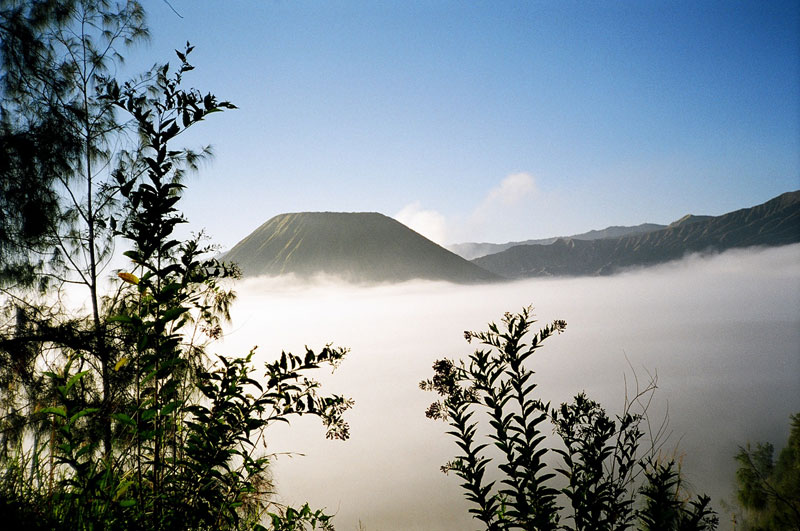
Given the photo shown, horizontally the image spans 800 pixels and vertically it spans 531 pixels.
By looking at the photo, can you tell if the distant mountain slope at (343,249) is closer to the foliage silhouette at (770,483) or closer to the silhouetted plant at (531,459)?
the foliage silhouette at (770,483)

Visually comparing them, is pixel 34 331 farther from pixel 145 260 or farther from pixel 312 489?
pixel 312 489

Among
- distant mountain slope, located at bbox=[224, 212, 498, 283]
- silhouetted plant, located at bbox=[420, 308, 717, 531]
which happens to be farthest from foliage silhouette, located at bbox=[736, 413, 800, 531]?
distant mountain slope, located at bbox=[224, 212, 498, 283]

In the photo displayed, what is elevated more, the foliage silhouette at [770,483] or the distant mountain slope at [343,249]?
the distant mountain slope at [343,249]

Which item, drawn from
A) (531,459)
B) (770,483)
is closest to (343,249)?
(770,483)

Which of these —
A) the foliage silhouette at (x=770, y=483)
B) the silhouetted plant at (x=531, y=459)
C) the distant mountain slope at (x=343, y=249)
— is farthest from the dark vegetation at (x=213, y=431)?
the distant mountain slope at (x=343, y=249)

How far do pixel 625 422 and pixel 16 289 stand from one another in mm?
8911

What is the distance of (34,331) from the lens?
6.40 meters

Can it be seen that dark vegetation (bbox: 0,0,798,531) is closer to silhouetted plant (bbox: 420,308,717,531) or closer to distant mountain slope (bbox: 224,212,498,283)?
silhouetted plant (bbox: 420,308,717,531)

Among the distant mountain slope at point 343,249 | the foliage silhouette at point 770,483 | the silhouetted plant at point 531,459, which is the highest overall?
the distant mountain slope at point 343,249

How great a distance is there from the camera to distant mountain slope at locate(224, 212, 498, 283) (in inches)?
6989

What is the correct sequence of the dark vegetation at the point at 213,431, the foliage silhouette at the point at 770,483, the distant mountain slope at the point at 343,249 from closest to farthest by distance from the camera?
the dark vegetation at the point at 213,431
the foliage silhouette at the point at 770,483
the distant mountain slope at the point at 343,249

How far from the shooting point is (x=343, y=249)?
→ 185m

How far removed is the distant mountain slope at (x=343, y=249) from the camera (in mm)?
177525

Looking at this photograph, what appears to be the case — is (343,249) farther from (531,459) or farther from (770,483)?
(531,459)
